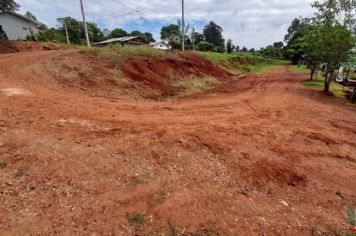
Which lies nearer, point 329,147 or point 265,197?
point 265,197

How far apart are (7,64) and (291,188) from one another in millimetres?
12237

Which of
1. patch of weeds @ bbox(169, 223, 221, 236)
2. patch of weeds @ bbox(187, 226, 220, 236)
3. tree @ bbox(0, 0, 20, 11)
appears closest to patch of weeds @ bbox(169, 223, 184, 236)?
patch of weeds @ bbox(169, 223, 221, 236)

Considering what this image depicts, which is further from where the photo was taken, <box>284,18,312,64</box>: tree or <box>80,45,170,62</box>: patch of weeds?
<box>284,18,312,64</box>: tree

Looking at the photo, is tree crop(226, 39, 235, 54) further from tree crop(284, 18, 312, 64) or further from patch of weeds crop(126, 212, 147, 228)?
patch of weeds crop(126, 212, 147, 228)

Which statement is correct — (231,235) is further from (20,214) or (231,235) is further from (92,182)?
(20,214)

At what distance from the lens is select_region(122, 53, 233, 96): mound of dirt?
12.0 metres

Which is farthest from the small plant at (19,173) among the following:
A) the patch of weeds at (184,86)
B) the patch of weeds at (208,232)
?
the patch of weeds at (184,86)

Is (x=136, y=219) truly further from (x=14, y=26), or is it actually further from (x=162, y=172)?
(x=14, y=26)

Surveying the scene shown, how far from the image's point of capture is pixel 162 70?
15.2 meters

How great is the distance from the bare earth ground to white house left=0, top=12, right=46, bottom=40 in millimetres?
32136

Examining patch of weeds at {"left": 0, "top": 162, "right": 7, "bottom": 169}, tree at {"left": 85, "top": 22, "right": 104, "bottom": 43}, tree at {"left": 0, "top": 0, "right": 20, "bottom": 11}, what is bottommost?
patch of weeds at {"left": 0, "top": 162, "right": 7, "bottom": 169}

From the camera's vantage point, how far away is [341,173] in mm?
4707

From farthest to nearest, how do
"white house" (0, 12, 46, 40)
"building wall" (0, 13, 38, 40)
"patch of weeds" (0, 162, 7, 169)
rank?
"building wall" (0, 13, 38, 40), "white house" (0, 12, 46, 40), "patch of weeds" (0, 162, 7, 169)

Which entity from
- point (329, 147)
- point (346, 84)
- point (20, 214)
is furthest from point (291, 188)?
point (346, 84)
